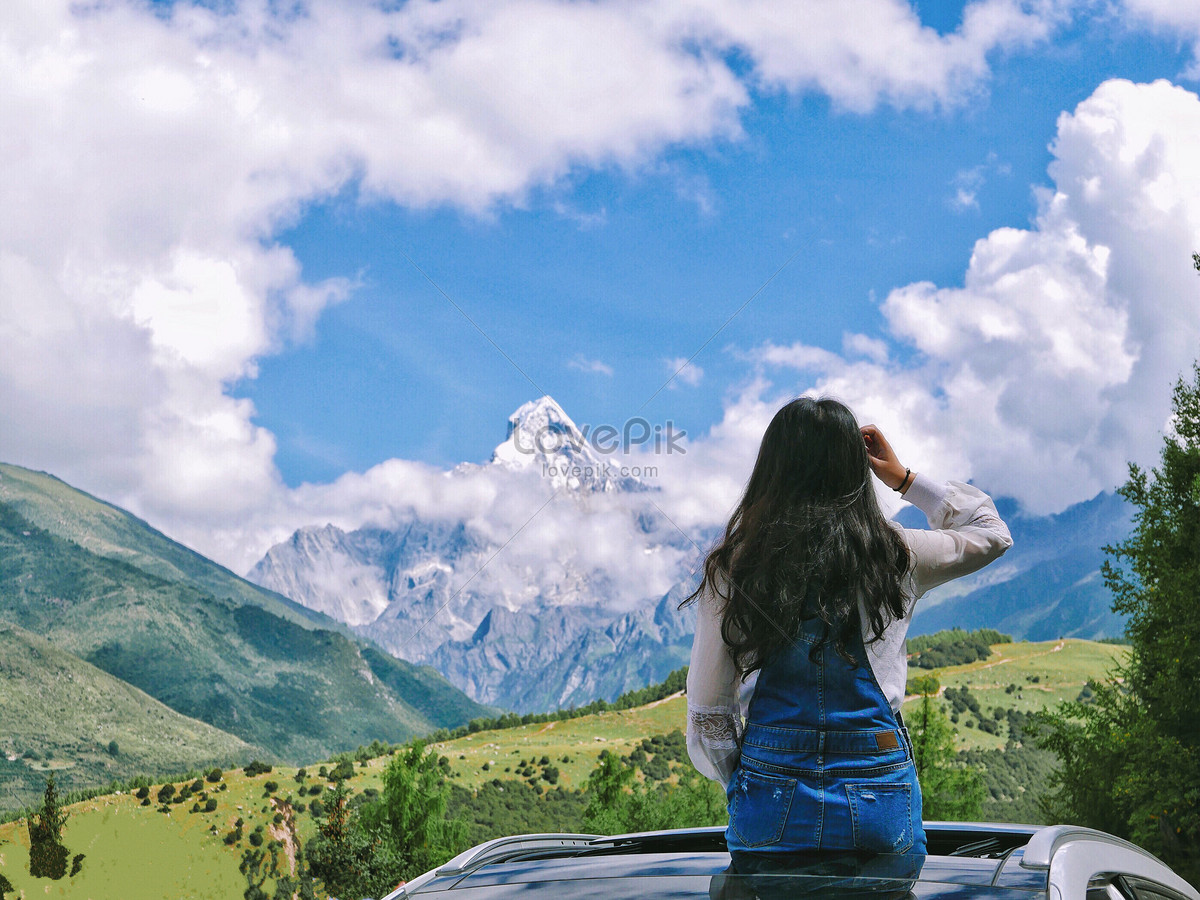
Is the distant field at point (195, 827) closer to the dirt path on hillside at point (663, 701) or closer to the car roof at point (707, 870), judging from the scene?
the dirt path on hillside at point (663, 701)

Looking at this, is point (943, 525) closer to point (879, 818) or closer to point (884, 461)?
point (884, 461)

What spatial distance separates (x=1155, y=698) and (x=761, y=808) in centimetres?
1756

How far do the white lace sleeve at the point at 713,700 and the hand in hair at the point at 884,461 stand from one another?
888mm

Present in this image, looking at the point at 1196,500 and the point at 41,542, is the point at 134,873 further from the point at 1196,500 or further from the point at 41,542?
the point at 41,542

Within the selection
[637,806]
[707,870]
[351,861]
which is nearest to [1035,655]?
[637,806]

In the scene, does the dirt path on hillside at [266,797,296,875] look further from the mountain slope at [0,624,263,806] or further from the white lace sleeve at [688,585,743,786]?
the white lace sleeve at [688,585,743,786]

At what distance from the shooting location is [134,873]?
54.3 m

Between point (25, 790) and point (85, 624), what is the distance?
165 ft

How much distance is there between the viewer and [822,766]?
2.29 metres

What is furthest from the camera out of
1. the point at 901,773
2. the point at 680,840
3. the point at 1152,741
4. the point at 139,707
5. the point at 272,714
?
the point at 272,714

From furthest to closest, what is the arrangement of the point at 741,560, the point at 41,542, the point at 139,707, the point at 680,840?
1. the point at 41,542
2. the point at 139,707
3. the point at 680,840
4. the point at 741,560

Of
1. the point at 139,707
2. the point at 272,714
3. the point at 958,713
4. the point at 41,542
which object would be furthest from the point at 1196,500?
the point at 41,542

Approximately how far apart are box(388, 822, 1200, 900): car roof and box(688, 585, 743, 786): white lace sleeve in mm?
304

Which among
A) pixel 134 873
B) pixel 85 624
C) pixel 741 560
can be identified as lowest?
pixel 134 873
